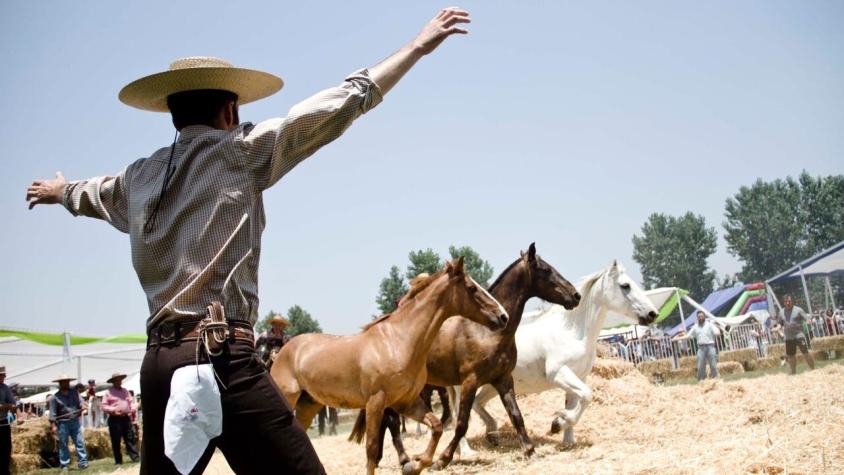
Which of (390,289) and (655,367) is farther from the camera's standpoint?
(390,289)

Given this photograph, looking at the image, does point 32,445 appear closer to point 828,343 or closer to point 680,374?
point 680,374

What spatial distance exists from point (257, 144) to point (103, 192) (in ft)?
2.66

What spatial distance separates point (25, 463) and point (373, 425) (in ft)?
39.3

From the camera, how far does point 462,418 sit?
27.9 ft

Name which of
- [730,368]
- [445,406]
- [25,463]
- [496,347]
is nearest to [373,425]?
[496,347]

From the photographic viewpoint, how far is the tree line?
8794cm

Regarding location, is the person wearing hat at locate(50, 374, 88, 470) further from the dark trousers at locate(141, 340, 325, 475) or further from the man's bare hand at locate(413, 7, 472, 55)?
the man's bare hand at locate(413, 7, 472, 55)

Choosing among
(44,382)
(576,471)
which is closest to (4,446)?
(576,471)

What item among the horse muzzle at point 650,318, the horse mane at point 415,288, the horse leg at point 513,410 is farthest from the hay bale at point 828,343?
the horse mane at point 415,288

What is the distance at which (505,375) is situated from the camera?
9.02 meters

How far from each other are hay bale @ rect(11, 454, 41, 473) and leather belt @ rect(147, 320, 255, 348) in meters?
15.0

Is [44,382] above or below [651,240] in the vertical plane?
below

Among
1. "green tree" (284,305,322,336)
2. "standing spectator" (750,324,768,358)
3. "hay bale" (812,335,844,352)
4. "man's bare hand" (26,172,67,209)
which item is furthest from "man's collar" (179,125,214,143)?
"green tree" (284,305,322,336)

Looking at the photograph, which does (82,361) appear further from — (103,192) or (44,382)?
(103,192)
